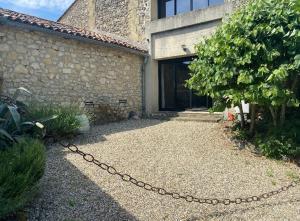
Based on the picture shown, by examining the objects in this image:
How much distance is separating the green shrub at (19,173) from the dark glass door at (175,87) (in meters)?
9.61

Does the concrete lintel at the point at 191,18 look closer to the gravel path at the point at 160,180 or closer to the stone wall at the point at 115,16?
the stone wall at the point at 115,16

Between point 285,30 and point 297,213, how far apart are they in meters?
3.96

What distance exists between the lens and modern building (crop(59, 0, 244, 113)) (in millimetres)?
11766

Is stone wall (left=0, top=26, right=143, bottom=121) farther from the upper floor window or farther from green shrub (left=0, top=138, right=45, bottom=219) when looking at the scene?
green shrub (left=0, top=138, right=45, bottom=219)

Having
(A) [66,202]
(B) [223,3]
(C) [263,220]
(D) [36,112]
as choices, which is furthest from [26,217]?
(B) [223,3]

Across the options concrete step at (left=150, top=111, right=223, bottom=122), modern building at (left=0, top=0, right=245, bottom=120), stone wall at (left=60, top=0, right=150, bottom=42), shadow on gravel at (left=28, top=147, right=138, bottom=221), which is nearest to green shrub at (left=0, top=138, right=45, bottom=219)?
Answer: shadow on gravel at (left=28, top=147, right=138, bottom=221)

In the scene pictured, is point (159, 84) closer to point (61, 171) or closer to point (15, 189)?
point (61, 171)

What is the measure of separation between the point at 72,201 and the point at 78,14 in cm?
1455

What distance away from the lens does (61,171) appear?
200 inches

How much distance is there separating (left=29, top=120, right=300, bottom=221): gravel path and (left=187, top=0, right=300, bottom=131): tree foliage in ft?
4.52

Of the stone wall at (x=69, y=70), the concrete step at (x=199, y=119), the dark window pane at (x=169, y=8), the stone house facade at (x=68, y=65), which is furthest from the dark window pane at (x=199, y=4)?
the concrete step at (x=199, y=119)

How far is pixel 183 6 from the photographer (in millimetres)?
13039

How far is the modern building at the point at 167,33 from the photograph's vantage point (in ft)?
38.6

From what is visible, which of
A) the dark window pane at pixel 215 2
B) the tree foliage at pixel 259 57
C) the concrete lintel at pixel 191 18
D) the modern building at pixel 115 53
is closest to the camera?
the tree foliage at pixel 259 57
